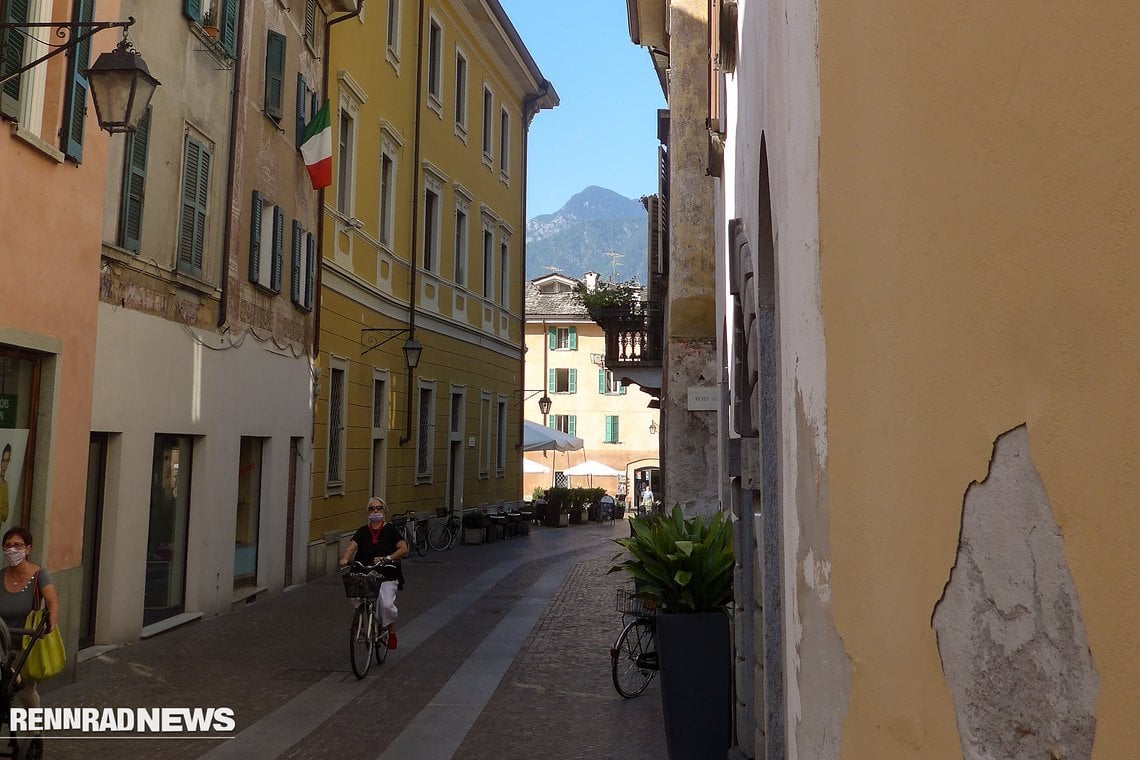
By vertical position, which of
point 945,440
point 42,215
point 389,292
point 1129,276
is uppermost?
point 389,292

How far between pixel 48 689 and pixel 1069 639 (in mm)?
8623

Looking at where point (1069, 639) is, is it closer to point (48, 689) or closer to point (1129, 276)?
point (1129, 276)

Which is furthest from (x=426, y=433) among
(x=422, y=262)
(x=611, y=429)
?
(x=611, y=429)

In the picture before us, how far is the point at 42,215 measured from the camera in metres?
8.57

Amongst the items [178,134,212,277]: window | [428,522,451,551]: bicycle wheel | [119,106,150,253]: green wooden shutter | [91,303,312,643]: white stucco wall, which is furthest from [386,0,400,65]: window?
[119,106,150,253]: green wooden shutter

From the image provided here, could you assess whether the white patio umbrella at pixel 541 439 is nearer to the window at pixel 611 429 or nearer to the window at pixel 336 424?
the window at pixel 336 424

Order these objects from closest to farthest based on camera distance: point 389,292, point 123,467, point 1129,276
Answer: point 1129,276 → point 123,467 → point 389,292

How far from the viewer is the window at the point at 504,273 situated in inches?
1218

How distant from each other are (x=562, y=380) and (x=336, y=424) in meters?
35.2

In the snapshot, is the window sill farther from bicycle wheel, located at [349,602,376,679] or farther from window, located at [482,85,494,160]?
window, located at [482,85,494,160]

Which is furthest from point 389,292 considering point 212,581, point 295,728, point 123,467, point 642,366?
point 295,728

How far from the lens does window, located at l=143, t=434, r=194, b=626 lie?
12.0 meters

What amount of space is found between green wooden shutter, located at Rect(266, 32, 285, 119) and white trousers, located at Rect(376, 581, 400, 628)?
25.3 feet

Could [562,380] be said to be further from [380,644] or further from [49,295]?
[49,295]
